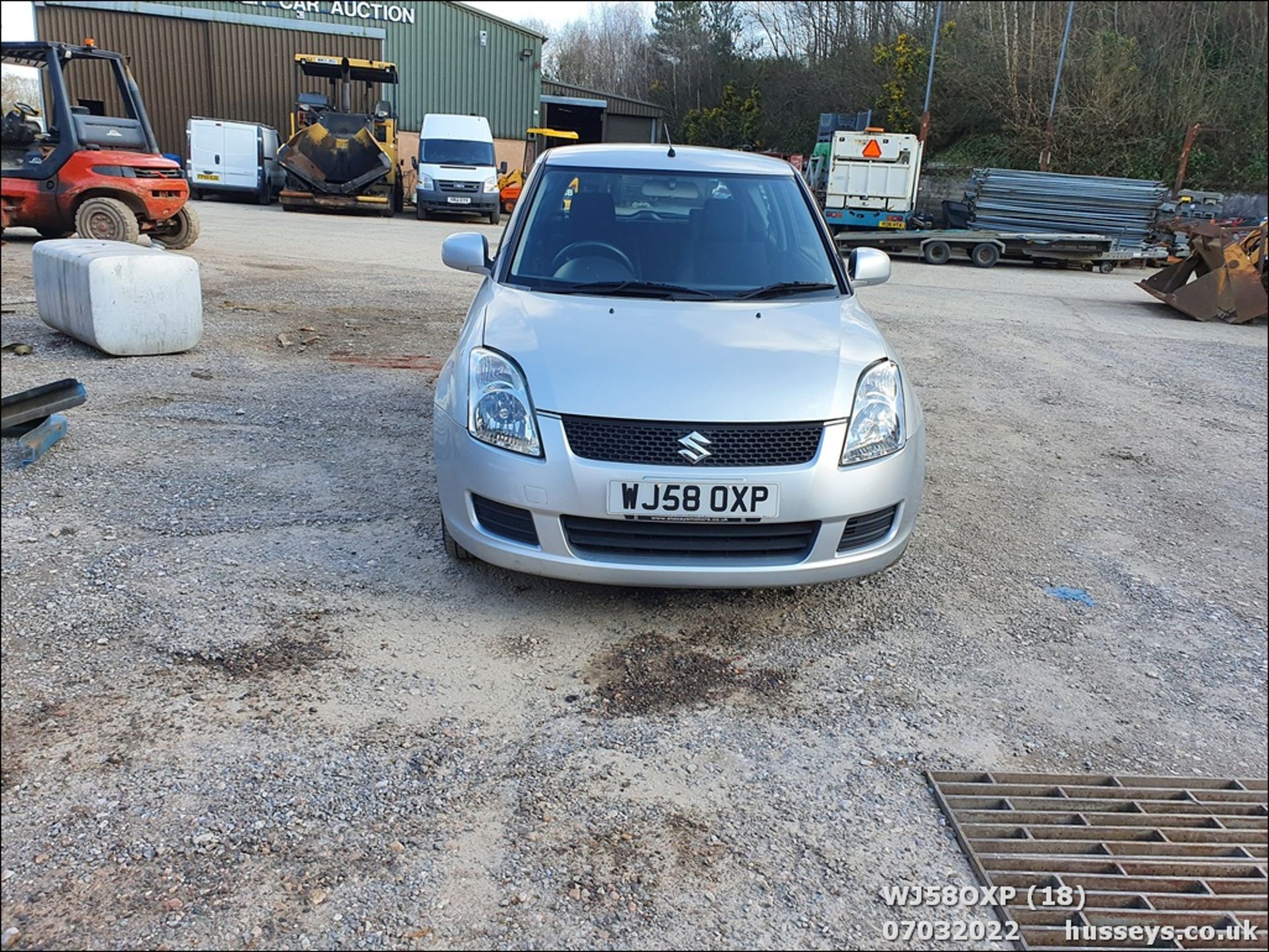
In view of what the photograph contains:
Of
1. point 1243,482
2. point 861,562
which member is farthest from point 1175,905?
point 1243,482

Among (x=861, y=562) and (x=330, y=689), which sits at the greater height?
(x=861, y=562)

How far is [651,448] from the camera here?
3115 millimetres

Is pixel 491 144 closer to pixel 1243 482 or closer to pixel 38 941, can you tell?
pixel 1243 482

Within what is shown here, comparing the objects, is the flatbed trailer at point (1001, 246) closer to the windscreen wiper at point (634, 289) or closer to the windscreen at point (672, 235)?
the windscreen at point (672, 235)

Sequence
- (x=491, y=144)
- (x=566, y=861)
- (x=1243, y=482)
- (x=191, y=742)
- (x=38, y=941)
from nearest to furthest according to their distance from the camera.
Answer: (x=38, y=941) → (x=566, y=861) → (x=191, y=742) → (x=1243, y=482) → (x=491, y=144)

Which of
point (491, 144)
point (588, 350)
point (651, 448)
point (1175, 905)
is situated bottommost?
point (1175, 905)

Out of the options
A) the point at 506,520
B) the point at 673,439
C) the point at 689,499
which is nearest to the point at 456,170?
the point at 506,520

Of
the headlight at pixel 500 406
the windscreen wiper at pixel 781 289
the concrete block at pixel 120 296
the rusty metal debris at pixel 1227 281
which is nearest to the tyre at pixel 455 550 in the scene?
the headlight at pixel 500 406

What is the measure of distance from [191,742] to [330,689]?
0.42 metres

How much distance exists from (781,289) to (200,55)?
30826mm

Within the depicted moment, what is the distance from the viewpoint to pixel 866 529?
335 centimetres

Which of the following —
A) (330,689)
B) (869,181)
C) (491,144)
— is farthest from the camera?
(491,144)

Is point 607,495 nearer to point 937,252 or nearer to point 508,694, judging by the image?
point 508,694

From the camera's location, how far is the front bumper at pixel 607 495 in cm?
310
